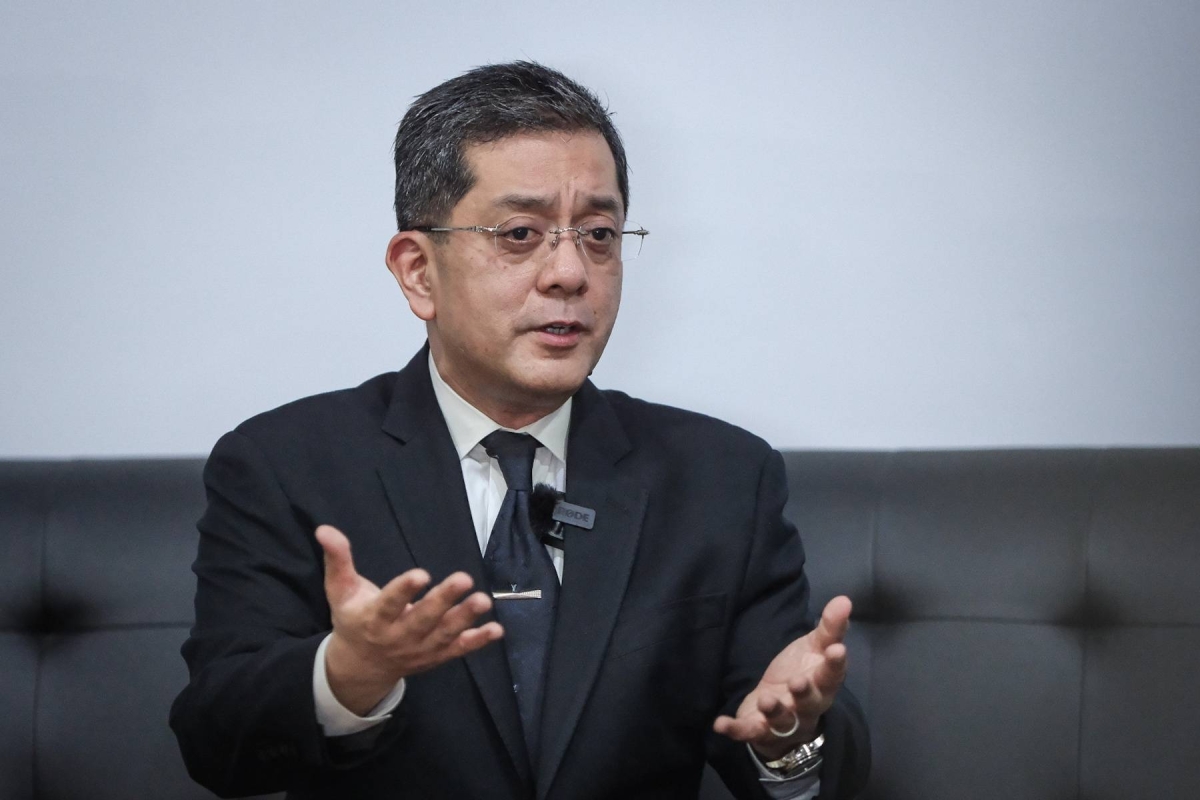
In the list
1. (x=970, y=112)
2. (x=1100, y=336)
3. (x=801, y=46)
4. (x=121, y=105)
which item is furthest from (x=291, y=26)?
(x=1100, y=336)

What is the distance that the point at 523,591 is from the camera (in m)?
1.65

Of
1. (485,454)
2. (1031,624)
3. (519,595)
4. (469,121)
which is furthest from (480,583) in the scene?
(1031,624)

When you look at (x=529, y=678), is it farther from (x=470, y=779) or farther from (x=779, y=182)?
(x=779, y=182)

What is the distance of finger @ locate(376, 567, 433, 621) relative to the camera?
117 cm

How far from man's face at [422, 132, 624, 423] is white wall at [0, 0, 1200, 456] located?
473mm

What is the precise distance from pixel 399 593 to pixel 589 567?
484 millimetres

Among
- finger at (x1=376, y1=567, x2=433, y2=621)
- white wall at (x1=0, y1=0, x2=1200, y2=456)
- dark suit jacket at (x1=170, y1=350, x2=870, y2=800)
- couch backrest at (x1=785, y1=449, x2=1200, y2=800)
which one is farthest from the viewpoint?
white wall at (x1=0, y1=0, x2=1200, y2=456)

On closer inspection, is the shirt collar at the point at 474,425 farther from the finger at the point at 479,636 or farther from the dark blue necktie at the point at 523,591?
the finger at the point at 479,636

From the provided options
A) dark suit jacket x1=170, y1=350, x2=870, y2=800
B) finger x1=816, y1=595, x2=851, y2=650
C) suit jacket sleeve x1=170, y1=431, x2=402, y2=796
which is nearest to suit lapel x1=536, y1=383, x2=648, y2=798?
dark suit jacket x1=170, y1=350, x2=870, y2=800

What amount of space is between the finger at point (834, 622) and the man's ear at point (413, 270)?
72 centimetres

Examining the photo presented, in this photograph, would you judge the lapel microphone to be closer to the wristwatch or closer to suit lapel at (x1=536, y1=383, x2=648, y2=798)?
suit lapel at (x1=536, y1=383, x2=648, y2=798)

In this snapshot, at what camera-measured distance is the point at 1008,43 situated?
2.17 m

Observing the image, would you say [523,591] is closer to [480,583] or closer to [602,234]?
[480,583]

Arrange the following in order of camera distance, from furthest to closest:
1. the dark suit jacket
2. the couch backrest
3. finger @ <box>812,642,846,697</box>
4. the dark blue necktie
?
the couch backrest → the dark blue necktie → the dark suit jacket → finger @ <box>812,642,846,697</box>
